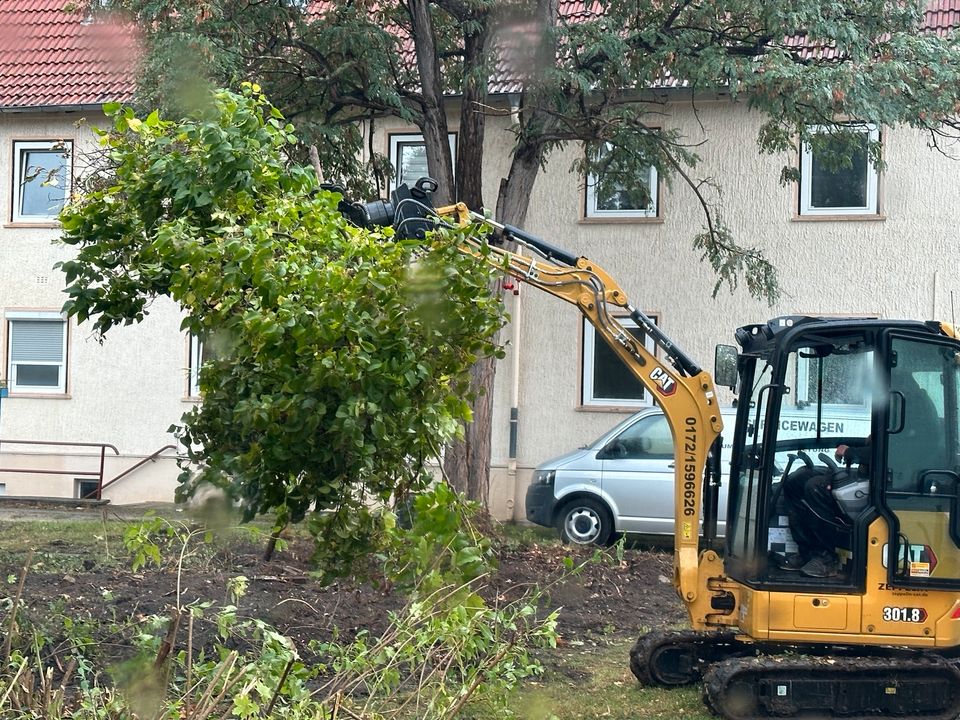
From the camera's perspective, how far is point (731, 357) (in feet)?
23.7

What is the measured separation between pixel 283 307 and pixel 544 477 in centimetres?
1026

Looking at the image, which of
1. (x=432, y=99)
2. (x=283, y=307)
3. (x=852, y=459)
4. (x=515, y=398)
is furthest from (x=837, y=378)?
(x=515, y=398)

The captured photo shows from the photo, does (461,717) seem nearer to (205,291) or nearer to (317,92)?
(205,291)

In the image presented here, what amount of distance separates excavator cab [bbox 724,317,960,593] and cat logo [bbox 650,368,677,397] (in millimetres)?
541

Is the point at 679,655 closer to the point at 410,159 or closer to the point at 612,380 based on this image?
the point at 612,380

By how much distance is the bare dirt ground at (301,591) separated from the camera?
8.80 meters

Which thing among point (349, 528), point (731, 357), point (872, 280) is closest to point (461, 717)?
point (349, 528)

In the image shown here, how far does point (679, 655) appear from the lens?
310 inches

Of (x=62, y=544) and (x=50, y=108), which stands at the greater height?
(x=50, y=108)

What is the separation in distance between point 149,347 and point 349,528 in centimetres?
1449

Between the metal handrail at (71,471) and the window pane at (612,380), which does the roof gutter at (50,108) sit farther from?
the window pane at (612,380)

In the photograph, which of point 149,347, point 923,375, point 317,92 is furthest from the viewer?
point 149,347

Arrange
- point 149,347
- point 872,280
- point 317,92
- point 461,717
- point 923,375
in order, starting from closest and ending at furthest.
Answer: point 461,717, point 923,375, point 317,92, point 872,280, point 149,347

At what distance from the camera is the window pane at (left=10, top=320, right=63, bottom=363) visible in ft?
63.9
